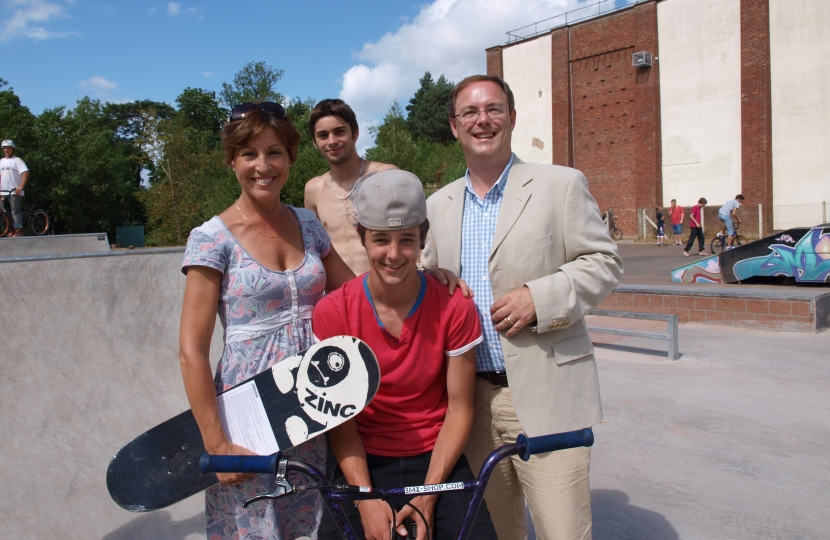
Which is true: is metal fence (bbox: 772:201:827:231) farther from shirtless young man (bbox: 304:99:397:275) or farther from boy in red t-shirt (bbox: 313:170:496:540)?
boy in red t-shirt (bbox: 313:170:496:540)

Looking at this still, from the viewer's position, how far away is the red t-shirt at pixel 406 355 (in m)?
1.98

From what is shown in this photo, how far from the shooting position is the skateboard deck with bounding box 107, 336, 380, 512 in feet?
5.98

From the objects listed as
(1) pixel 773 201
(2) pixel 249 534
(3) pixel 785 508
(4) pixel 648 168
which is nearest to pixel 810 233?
(3) pixel 785 508

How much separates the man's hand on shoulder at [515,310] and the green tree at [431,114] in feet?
205

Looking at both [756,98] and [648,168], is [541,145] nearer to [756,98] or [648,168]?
[648,168]

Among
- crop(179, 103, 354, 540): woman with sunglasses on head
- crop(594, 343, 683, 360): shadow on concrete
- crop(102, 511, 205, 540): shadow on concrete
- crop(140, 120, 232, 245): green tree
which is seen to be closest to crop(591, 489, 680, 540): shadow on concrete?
crop(179, 103, 354, 540): woman with sunglasses on head

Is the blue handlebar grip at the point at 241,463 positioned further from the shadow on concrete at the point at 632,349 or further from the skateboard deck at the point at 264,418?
the shadow on concrete at the point at 632,349

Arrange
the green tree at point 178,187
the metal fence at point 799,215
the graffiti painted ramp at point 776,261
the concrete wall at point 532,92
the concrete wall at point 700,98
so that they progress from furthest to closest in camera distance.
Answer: the green tree at point 178,187
the concrete wall at point 532,92
the concrete wall at point 700,98
the metal fence at point 799,215
the graffiti painted ramp at point 776,261

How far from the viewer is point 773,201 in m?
25.5

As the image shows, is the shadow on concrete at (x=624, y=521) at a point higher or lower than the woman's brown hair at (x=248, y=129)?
lower

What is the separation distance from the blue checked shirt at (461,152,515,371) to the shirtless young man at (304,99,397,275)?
128cm

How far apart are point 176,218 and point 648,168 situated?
997 inches

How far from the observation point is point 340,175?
12.1 feet

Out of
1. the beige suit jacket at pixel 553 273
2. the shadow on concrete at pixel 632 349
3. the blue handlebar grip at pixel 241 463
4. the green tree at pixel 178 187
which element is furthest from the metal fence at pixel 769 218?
the blue handlebar grip at pixel 241 463
